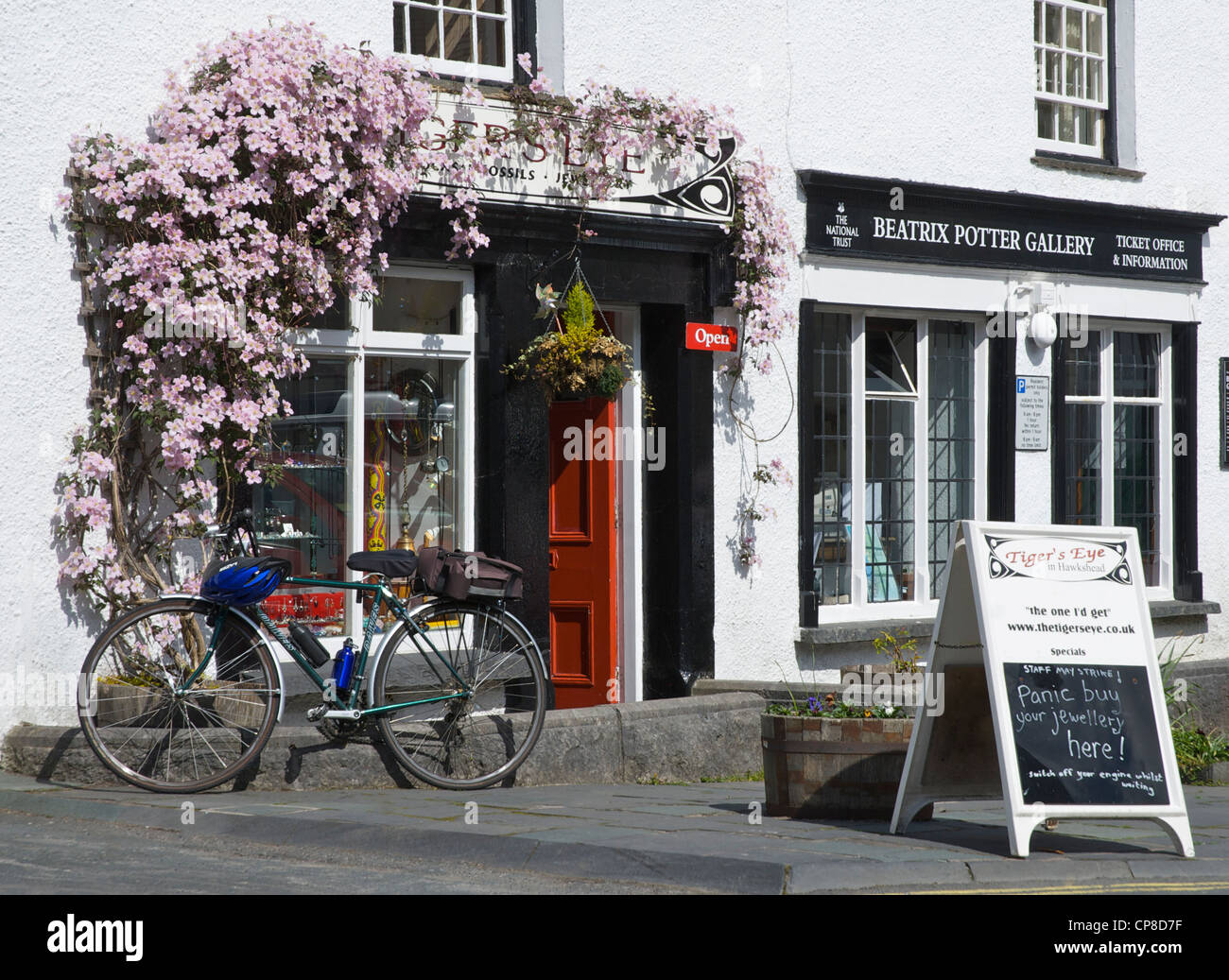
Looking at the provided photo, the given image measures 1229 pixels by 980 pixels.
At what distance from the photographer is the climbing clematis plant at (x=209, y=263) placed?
8016mm

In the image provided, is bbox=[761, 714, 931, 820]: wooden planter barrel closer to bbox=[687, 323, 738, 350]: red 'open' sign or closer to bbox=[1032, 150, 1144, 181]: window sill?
bbox=[687, 323, 738, 350]: red 'open' sign

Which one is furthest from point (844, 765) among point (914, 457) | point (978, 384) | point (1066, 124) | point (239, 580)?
point (1066, 124)

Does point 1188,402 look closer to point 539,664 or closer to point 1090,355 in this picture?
point 1090,355

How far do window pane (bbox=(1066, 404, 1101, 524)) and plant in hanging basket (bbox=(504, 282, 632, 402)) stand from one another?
4538 millimetres

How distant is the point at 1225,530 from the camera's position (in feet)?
45.1

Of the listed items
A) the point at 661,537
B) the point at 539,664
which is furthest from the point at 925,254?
the point at 539,664

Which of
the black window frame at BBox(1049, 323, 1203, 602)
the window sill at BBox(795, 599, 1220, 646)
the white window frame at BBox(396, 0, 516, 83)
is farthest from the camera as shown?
the black window frame at BBox(1049, 323, 1203, 602)

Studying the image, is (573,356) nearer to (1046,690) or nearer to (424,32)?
(424,32)

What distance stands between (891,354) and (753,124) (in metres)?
2.06

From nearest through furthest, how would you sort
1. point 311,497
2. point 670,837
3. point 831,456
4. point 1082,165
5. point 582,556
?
point 670,837, point 311,497, point 582,556, point 831,456, point 1082,165

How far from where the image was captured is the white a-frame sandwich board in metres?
6.38

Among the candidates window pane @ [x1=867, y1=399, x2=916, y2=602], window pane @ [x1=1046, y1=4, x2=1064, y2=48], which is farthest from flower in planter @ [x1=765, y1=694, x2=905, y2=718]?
window pane @ [x1=1046, y1=4, x2=1064, y2=48]

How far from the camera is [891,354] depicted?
38.7 feet

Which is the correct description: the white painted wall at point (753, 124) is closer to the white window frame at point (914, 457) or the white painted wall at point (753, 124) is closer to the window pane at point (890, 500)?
the white window frame at point (914, 457)
